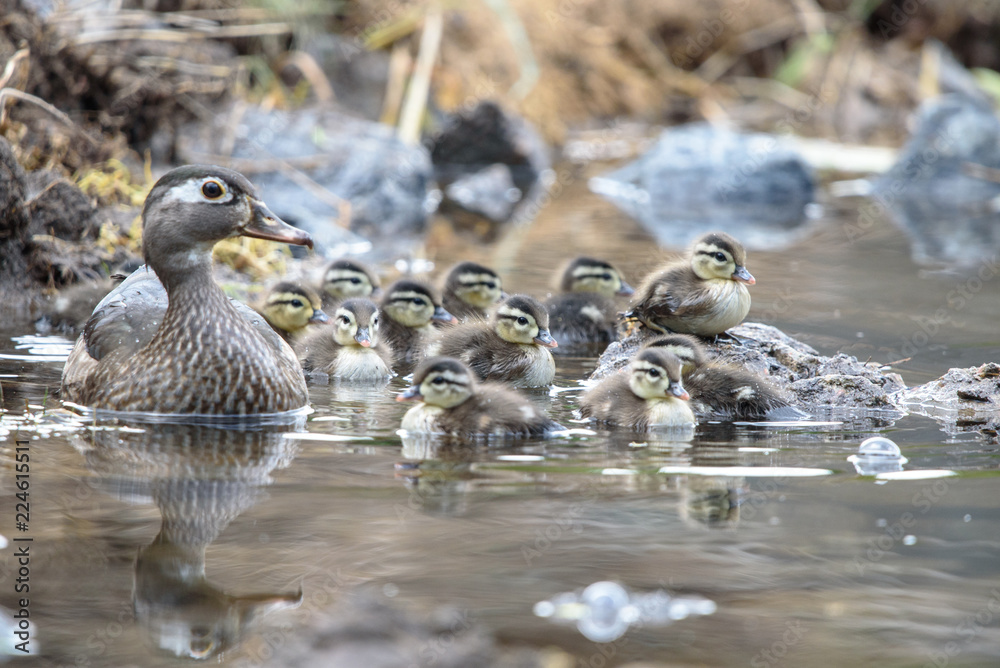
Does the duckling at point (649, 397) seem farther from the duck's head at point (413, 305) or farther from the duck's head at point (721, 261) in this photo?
the duck's head at point (413, 305)

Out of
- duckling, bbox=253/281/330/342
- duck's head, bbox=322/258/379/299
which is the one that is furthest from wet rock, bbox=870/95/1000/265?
duckling, bbox=253/281/330/342

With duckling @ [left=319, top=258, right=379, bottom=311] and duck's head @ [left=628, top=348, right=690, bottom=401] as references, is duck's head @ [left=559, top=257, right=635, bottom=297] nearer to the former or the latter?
duckling @ [left=319, top=258, right=379, bottom=311]

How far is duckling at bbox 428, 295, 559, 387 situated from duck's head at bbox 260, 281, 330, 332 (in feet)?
2.97

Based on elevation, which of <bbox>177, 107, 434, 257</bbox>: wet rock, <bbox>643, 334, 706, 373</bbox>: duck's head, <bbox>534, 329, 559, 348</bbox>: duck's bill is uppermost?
<bbox>177, 107, 434, 257</bbox>: wet rock

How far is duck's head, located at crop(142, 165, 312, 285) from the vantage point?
16.9 ft

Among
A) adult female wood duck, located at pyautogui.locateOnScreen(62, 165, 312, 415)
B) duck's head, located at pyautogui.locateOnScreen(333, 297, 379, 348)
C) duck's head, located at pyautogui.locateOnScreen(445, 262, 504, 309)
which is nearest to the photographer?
adult female wood duck, located at pyautogui.locateOnScreen(62, 165, 312, 415)

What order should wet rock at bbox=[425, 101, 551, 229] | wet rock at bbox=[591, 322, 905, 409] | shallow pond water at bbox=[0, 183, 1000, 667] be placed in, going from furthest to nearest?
wet rock at bbox=[425, 101, 551, 229], wet rock at bbox=[591, 322, 905, 409], shallow pond water at bbox=[0, 183, 1000, 667]

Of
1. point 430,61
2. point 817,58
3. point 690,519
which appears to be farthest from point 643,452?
point 817,58

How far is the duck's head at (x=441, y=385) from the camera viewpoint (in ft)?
16.6

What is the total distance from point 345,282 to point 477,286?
2.73 ft

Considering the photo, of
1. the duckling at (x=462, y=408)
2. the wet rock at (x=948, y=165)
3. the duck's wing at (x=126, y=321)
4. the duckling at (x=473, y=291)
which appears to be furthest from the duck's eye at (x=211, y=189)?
the wet rock at (x=948, y=165)

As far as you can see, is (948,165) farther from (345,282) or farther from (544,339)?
(544,339)

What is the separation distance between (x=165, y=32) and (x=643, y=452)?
750 cm

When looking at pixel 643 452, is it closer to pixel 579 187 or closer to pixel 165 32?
pixel 165 32
